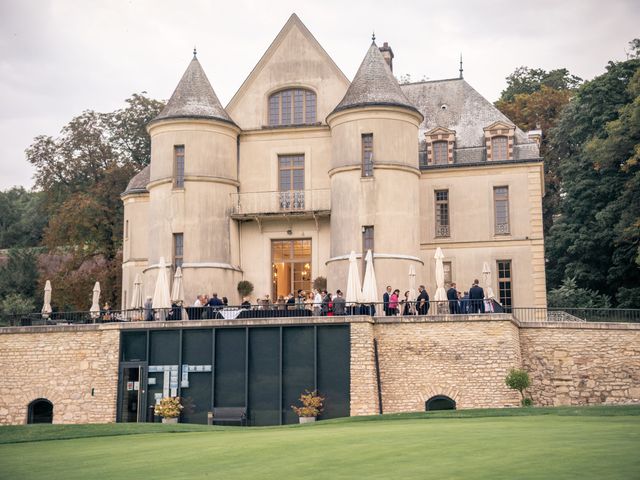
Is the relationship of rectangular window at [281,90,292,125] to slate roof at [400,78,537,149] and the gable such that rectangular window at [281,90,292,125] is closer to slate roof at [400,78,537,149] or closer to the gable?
the gable

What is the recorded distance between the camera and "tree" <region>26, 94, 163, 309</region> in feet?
162

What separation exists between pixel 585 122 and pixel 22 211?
56295 millimetres

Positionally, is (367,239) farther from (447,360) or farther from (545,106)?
(545,106)

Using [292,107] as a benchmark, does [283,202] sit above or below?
below

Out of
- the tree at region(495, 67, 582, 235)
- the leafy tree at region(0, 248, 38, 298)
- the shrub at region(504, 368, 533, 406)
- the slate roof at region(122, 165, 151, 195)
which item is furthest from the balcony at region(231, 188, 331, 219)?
the leafy tree at region(0, 248, 38, 298)

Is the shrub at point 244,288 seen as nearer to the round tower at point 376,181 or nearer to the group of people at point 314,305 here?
the round tower at point 376,181

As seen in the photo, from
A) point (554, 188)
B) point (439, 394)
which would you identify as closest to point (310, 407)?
point (439, 394)

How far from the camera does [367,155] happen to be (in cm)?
3688

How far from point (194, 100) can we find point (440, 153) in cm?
1124

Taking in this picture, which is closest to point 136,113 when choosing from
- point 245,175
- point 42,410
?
point 245,175

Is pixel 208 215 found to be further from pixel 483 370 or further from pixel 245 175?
pixel 483 370

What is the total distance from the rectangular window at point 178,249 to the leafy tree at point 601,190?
69.6 ft

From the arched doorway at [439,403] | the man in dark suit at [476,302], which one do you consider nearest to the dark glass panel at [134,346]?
the arched doorway at [439,403]

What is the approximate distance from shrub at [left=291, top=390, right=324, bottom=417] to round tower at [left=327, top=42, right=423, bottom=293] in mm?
7660
